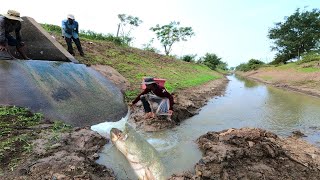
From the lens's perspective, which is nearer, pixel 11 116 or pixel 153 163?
pixel 153 163

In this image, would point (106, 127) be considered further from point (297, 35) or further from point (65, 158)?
point (297, 35)

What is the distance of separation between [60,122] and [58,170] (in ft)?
6.83

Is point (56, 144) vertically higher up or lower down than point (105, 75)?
lower down

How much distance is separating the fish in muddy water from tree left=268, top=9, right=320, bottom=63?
3655cm

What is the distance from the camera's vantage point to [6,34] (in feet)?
25.3

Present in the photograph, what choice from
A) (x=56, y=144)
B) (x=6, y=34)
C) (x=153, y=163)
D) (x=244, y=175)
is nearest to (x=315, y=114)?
(x=244, y=175)

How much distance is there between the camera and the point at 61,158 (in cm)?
434

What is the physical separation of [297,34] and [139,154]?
38576 mm

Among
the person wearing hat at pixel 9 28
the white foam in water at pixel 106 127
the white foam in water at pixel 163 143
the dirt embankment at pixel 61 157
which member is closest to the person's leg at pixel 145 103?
the white foam in water at pixel 106 127

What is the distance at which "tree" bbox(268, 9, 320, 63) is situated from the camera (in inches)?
1412

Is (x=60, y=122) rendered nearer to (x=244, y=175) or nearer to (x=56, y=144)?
(x=56, y=144)

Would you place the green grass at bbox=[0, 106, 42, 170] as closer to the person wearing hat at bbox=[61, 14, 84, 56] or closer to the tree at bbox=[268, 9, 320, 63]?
the person wearing hat at bbox=[61, 14, 84, 56]

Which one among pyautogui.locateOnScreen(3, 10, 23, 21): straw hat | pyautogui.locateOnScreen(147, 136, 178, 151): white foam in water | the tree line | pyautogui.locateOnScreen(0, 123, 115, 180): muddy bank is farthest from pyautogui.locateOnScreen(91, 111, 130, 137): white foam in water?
the tree line

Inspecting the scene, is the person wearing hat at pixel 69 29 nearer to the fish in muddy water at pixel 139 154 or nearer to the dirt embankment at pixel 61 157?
the dirt embankment at pixel 61 157
